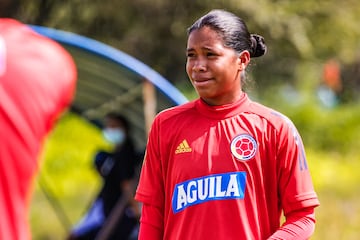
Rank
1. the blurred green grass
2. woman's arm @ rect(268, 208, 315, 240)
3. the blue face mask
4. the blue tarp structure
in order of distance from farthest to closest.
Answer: the blurred green grass, the blue face mask, the blue tarp structure, woman's arm @ rect(268, 208, 315, 240)

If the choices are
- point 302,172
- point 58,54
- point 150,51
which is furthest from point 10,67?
point 150,51

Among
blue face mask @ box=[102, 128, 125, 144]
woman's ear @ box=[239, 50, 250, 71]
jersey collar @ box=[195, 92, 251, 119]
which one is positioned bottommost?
blue face mask @ box=[102, 128, 125, 144]

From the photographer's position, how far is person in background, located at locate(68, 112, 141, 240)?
435 inches

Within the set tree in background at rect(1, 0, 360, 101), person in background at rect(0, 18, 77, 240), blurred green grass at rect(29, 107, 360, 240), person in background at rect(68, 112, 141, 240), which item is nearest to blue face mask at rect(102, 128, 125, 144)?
person in background at rect(68, 112, 141, 240)

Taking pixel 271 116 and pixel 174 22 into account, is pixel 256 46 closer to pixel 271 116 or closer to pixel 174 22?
pixel 271 116

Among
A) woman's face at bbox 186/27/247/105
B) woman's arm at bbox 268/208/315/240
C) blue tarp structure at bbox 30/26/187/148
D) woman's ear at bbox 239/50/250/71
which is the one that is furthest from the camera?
blue tarp structure at bbox 30/26/187/148

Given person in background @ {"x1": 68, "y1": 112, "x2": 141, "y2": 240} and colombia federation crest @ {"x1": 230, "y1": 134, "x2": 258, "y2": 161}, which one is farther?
person in background @ {"x1": 68, "y1": 112, "x2": 141, "y2": 240}

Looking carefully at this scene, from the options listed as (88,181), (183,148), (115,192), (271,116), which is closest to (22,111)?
(183,148)

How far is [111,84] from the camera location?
11.1 m

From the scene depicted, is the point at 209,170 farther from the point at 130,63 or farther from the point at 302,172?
the point at 130,63

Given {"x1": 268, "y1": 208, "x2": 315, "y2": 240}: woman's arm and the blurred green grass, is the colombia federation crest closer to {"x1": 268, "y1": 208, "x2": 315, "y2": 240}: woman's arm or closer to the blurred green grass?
{"x1": 268, "y1": 208, "x2": 315, "y2": 240}: woman's arm

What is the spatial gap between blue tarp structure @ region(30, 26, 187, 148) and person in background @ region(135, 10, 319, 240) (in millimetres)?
4413

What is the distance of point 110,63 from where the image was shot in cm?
998

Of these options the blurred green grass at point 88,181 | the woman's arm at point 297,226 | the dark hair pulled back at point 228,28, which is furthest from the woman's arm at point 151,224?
the blurred green grass at point 88,181
